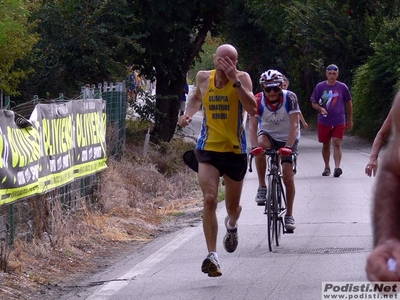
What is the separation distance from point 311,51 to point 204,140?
77.4 feet

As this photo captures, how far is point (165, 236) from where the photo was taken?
33.9 feet

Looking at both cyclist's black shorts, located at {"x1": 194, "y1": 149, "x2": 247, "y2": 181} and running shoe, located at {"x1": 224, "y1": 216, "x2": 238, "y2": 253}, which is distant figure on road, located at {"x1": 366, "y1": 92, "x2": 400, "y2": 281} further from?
running shoe, located at {"x1": 224, "y1": 216, "x2": 238, "y2": 253}

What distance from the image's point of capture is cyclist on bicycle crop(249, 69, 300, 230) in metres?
9.27

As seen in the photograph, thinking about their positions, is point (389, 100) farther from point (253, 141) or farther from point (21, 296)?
point (21, 296)

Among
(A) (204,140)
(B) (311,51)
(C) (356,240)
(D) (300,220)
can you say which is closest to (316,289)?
(A) (204,140)

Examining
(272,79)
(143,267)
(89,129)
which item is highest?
(272,79)

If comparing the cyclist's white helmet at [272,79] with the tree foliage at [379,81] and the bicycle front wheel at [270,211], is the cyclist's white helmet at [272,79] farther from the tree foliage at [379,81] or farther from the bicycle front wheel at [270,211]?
the tree foliage at [379,81]

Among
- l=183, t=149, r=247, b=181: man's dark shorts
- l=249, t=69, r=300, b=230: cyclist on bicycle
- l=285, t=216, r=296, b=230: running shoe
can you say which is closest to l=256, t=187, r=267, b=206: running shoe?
l=249, t=69, r=300, b=230: cyclist on bicycle

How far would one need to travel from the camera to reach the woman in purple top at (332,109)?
15406 millimetres

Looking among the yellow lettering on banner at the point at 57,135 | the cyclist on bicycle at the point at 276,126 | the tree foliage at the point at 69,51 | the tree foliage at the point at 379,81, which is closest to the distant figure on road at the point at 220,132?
Answer: the cyclist on bicycle at the point at 276,126

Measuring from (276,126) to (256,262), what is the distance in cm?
204

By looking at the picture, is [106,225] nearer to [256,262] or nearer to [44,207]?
[44,207]

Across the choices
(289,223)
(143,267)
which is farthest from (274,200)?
(143,267)

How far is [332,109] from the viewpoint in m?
15.5
